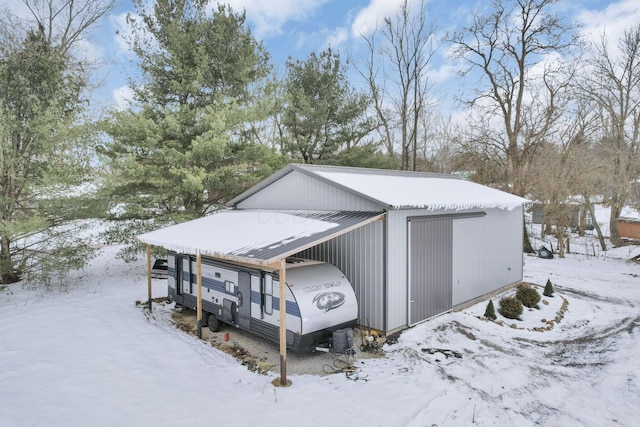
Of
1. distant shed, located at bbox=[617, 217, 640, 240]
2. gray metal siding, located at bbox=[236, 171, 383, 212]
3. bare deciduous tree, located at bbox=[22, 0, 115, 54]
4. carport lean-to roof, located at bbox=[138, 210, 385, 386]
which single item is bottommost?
distant shed, located at bbox=[617, 217, 640, 240]

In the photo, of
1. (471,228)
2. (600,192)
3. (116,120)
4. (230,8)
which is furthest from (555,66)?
(116,120)

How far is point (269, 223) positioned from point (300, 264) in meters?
1.54

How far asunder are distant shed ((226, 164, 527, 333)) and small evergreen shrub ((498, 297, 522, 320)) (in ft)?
2.98

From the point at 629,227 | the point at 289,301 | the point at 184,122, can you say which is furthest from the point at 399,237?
the point at 629,227

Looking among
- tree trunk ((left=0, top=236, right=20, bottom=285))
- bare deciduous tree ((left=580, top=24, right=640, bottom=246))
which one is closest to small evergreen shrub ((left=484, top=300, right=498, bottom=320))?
tree trunk ((left=0, top=236, right=20, bottom=285))

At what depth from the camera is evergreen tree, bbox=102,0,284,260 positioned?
41.9 feet

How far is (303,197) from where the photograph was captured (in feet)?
31.6

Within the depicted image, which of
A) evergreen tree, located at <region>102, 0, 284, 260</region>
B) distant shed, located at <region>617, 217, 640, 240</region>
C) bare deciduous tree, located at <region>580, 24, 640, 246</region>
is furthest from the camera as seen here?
distant shed, located at <region>617, 217, 640, 240</region>

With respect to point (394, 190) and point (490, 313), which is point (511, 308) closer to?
point (490, 313)

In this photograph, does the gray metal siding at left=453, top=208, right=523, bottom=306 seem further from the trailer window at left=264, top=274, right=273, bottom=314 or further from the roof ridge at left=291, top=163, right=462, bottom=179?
the trailer window at left=264, top=274, right=273, bottom=314

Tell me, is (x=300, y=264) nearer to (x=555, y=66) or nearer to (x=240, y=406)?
(x=240, y=406)

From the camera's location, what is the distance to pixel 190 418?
190 inches

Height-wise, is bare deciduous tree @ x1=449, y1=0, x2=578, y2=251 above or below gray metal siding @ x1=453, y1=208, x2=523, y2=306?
above

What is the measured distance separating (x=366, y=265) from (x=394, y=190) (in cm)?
220
